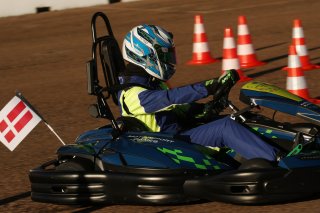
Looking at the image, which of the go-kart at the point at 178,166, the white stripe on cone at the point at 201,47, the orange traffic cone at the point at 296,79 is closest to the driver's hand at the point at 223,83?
the go-kart at the point at 178,166

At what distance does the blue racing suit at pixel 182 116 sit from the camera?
5.98 meters

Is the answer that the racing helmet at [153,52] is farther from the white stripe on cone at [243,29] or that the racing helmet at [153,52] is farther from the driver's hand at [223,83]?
the white stripe on cone at [243,29]

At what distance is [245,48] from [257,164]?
646cm

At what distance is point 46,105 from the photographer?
1055 cm

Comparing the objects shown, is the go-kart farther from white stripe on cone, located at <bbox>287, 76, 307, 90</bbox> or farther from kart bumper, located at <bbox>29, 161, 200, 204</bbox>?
white stripe on cone, located at <bbox>287, 76, 307, 90</bbox>

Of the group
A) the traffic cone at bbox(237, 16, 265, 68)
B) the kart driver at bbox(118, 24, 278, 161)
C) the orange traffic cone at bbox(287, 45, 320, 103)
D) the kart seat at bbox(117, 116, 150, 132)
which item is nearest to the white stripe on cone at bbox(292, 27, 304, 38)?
the traffic cone at bbox(237, 16, 265, 68)

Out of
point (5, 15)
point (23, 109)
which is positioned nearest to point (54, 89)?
point (23, 109)

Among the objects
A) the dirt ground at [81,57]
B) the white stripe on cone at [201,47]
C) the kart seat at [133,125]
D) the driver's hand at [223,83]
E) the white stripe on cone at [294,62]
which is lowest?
the dirt ground at [81,57]

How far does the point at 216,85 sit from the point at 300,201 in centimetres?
94

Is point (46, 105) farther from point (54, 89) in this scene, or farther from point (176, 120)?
point (176, 120)

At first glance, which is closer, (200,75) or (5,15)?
(200,75)

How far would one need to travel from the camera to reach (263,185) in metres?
5.62

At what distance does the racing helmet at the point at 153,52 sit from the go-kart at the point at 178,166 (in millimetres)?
243

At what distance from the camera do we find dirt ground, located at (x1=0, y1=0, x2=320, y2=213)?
22.7 ft
